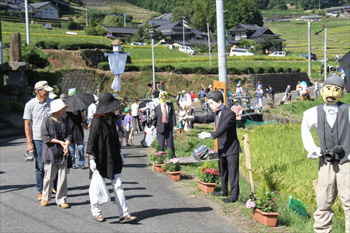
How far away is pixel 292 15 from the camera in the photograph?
111438mm

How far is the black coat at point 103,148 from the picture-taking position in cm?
591

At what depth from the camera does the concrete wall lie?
39.9m

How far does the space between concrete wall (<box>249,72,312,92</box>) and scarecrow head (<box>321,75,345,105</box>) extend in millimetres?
35016

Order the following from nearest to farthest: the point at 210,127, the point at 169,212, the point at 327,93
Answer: the point at 327,93
the point at 169,212
the point at 210,127

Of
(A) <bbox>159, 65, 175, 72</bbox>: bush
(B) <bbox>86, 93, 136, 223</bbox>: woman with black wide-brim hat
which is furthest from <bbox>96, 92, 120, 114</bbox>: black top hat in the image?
(A) <bbox>159, 65, 175, 72</bbox>: bush

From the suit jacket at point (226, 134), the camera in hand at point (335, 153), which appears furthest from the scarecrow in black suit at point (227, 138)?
the camera in hand at point (335, 153)

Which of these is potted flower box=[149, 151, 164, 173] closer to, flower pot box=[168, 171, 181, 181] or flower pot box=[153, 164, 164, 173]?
flower pot box=[153, 164, 164, 173]

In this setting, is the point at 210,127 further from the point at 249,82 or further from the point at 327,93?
the point at 249,82

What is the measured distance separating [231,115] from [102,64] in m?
30.6

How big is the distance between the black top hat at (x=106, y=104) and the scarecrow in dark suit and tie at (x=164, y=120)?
393cm

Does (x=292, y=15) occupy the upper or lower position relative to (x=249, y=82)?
upper

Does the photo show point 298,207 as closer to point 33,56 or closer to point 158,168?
point 158,168

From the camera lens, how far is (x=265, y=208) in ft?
19.3

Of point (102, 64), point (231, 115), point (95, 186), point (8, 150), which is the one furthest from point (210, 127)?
point (102, 64)
